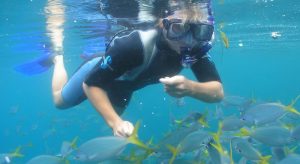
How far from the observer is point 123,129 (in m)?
5.07

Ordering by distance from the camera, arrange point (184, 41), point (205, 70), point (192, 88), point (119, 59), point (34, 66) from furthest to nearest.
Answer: point (34, 66) < point (205, 70) < point (184, 41) < point (119, 59) < point (192, 88)

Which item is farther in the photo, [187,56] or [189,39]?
[187,56]

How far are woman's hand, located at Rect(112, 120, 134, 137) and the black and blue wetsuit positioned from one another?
2.85 feet

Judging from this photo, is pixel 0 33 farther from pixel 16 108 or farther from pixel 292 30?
pixel 292 30

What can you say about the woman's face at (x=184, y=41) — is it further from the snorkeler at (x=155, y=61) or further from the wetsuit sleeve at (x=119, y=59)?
the wetsuit sleeve at (x=119, y=59)

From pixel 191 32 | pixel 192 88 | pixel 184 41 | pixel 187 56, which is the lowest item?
pixel 192 88

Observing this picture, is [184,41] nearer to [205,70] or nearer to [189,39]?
[189,39]

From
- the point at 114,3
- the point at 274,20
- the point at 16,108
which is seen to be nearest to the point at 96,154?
the point at 114,3

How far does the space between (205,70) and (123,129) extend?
2099mm


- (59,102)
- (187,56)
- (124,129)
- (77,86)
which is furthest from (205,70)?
(59,102)

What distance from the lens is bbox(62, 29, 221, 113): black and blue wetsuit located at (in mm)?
5512

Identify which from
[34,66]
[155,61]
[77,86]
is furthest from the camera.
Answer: [34,66]

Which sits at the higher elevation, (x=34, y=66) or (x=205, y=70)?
(x=205, y=70)

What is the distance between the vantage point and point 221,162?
625 cm
